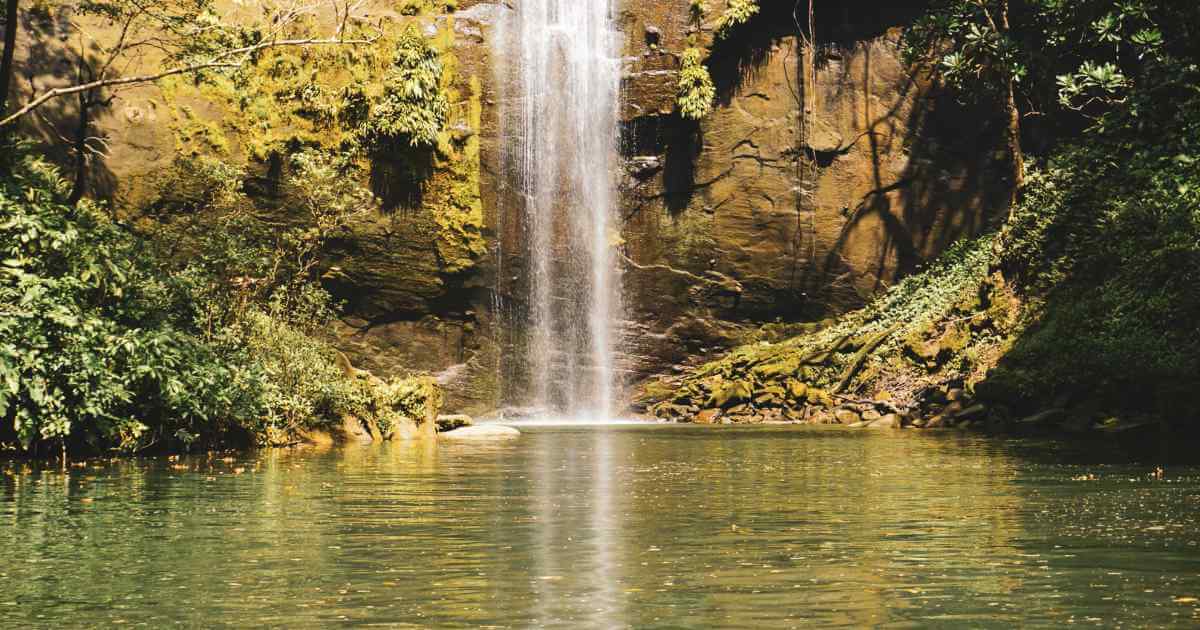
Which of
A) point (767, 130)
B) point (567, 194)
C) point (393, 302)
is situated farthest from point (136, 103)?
point (767, 130)

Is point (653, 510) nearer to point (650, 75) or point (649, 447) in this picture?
point (649, 447)

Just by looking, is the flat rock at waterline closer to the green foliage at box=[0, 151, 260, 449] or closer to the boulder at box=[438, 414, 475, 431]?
the boulder at box=[438, 414, 475, 431]

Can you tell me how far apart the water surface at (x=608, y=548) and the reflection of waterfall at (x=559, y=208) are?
24573mm

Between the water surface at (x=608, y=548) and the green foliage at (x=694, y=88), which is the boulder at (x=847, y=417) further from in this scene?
the water surface at (x=608, y=548)

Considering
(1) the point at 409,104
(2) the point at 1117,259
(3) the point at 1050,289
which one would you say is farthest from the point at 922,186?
(1) the point at 409,104

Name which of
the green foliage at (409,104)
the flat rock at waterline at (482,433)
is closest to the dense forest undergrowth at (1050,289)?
the flat rock at waterline at (482,433)

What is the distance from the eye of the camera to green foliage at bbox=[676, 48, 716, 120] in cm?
3788

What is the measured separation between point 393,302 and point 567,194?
6591 millimetres

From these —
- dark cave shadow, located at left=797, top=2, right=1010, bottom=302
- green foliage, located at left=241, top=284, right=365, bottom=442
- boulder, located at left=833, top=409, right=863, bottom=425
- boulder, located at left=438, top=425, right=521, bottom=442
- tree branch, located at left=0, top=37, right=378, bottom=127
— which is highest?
dark cave shadow, located at left=797, top=2, right=1010, bottom=302

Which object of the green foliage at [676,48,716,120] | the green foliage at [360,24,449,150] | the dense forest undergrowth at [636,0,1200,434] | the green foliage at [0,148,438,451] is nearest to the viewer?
the green foliage at [0,148,438,451]

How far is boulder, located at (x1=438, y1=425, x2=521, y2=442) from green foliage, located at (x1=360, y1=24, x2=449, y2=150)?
479 inches

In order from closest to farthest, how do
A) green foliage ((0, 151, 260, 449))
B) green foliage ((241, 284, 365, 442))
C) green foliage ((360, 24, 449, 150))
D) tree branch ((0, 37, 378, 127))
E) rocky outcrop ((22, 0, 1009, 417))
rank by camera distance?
tree branch ((0, 37, 378, 127)) → green foliage ((0, 151, 260, 449)) → green foliage ((241, 284, 365, 442)) → green foliage ((360, 24, 449, 150)) → rocky outcrop ((22, 0, 1009, 417))

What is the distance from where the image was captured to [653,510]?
9461 millimetres

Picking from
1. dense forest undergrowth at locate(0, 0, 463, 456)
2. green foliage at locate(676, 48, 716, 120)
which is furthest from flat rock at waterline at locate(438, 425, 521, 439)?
green foliage at locate(676, 48, 716, 120)
